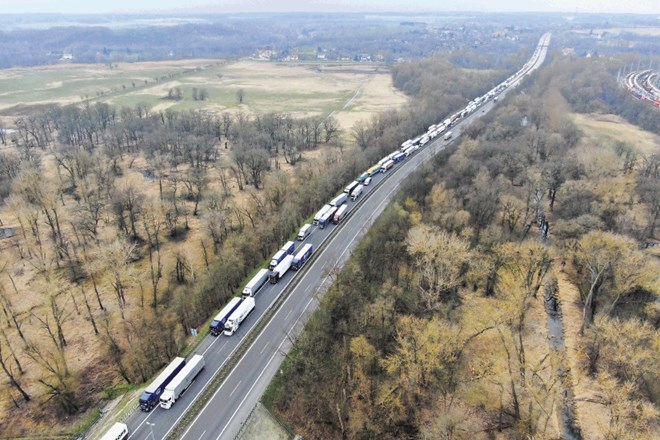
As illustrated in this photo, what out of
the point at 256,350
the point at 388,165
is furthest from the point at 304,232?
the point at 388,165

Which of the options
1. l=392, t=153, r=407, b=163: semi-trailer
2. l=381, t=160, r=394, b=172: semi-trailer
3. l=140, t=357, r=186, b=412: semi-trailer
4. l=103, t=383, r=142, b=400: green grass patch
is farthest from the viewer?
l=392, t=153, r=407, b=163: semi-trailer

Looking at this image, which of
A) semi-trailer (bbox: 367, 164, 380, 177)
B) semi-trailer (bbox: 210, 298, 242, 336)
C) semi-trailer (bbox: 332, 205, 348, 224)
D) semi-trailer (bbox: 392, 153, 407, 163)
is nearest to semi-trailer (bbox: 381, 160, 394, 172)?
semi-trailer (bbox: 367, 164, 380, 177)

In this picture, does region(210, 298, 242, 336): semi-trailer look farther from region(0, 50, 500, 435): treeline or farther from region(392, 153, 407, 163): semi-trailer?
region(392, 153, 407, 163): semi-trailer

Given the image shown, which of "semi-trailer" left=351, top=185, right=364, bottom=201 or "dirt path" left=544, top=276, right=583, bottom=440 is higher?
"semi-trailer" left=351, top=185, right=364, bottom=201

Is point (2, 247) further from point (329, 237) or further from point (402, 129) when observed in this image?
point (402, 129)

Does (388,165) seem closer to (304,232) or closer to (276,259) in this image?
(304,232)

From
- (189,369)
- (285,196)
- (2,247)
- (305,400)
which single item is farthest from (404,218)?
(2,247)
